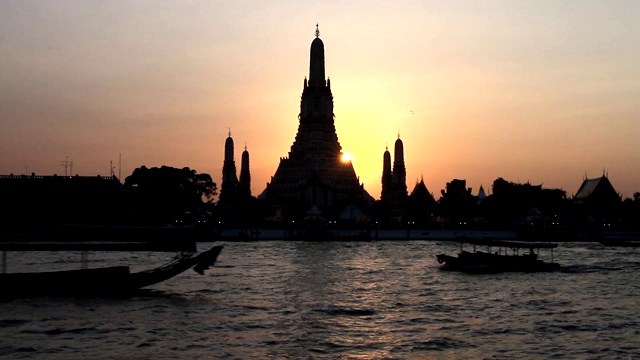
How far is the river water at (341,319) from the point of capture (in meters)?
24.2

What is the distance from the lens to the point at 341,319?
99.0 ft

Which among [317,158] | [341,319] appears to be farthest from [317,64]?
[341,319]

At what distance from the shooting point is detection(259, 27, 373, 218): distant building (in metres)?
136

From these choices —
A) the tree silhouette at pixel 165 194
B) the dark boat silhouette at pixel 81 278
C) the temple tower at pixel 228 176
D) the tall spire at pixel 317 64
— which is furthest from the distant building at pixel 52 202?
the dark boat silhouette at pixel 81 278

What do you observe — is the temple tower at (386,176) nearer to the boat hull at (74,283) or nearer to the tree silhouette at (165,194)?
the tree silhouette at (165,194)

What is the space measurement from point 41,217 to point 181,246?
211 feet

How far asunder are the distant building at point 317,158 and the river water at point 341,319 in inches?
3395

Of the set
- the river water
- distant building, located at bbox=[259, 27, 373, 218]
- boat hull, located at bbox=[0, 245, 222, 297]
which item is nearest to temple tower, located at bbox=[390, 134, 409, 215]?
distant building, located at bbox=[259, 27, 373, 218]

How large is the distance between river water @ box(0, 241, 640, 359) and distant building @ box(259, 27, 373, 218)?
86.2 metres

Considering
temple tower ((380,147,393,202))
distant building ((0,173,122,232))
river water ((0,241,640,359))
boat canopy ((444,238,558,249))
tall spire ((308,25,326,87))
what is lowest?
river water ((0,241,640,359))

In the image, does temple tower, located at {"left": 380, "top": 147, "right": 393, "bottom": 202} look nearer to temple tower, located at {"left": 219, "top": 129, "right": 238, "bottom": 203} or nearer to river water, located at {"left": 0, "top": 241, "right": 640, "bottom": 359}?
temple tower, located at {"left": 219, "top": 129, "right": 238, "bottom": 203}

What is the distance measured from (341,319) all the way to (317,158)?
362 feet

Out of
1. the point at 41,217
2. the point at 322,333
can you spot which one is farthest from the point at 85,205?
the point at 322,333

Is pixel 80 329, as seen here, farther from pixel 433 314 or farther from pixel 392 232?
pixel 392 232
